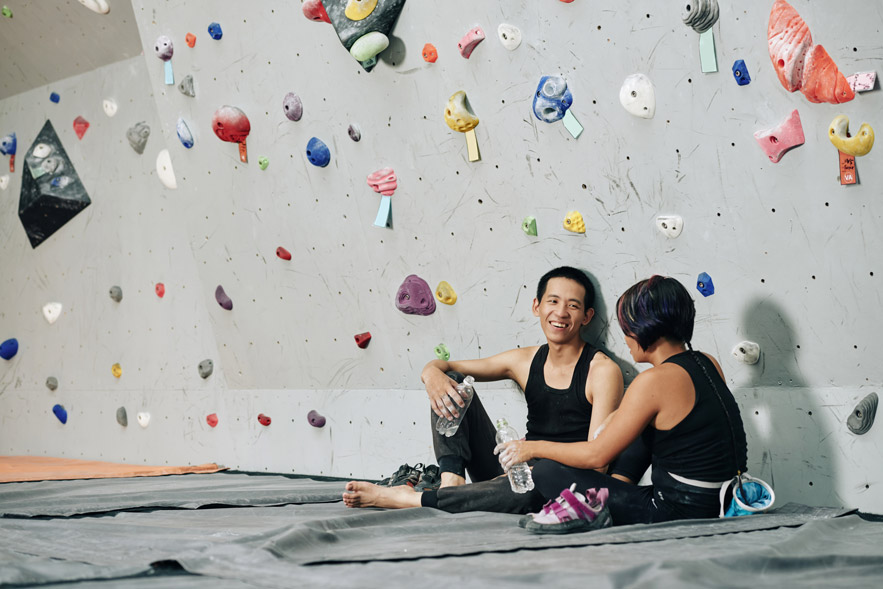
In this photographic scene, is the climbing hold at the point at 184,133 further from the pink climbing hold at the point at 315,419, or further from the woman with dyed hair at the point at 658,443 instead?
the woman with dyed hair at the point at 658,443

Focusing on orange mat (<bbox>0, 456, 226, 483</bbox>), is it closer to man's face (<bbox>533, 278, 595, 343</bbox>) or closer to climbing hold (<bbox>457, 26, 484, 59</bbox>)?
man's face (<bbox>533, 278, 595, 343</bbox>)

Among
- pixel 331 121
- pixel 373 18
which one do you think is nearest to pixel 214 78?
pixel 331 121

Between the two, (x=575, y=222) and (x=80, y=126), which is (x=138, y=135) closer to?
(x=80, y=126)

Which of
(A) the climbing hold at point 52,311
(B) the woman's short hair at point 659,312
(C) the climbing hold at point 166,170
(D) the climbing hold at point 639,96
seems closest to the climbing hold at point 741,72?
(D) the climbing hold at point 639,96

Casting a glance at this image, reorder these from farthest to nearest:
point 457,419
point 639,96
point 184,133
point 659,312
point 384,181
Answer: point 184,133, point 384,181, point 457,419, point 639,96, point 659,312

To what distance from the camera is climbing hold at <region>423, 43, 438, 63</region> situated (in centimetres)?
265

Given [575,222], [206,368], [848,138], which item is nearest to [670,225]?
[575,222]

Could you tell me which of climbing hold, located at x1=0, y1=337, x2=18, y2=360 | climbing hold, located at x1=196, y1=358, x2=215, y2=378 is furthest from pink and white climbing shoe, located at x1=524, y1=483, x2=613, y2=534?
climbing hold, located at x1=0, y1=337, x2=18, y2=360

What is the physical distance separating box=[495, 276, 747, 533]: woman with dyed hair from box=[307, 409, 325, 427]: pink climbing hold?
59.9 inches

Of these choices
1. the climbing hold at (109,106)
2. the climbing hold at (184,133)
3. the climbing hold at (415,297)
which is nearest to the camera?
→ the climbing hold at (415,297)

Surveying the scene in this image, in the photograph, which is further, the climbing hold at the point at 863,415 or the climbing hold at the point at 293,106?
the climbing hold at the point at 293,106

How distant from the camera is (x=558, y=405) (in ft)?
8.67

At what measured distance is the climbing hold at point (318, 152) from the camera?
10.1 ft

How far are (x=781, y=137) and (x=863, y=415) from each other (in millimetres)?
723
